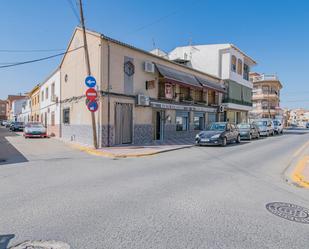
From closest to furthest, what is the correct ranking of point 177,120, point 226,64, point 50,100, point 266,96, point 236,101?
point 177,120
point 50,100
point 226,64
point 236,101
point 266,96

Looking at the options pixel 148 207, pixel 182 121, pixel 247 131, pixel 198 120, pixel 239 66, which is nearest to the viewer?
pixel 148 207

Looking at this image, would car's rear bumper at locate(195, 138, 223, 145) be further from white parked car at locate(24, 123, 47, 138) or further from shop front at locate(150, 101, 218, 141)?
white parked car at locate(24, 123, 47, 138)

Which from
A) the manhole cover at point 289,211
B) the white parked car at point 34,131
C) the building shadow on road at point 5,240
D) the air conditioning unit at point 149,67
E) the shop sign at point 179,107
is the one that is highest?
the air conditioning unit at point 149,67

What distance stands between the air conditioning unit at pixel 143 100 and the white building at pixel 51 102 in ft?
32.1

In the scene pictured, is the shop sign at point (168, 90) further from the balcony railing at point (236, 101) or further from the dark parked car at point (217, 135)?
the balcony railing at point (236, 101)

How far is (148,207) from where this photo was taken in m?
4.45

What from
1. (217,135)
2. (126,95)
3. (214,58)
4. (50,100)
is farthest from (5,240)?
(214,58)

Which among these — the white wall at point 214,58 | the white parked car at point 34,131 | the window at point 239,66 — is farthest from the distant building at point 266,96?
the white parked car at point 34,131

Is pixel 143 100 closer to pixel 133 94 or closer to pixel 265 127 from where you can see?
pixel 133 94

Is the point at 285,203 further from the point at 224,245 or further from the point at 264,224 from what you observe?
the point at 224,245

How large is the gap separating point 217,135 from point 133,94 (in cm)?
629

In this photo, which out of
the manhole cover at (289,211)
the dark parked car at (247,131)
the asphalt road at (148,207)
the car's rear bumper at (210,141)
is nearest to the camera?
the asphalt road at (148,207)

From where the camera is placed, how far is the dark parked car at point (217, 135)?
1502 centimetres

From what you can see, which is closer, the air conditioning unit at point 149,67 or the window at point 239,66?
the air conditioning unit at point 149,67
